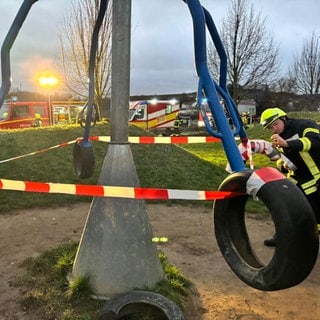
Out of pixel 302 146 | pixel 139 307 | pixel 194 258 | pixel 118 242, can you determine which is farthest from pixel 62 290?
pixel 302 146

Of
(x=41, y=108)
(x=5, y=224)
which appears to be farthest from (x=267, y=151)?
(x=41, y=108)

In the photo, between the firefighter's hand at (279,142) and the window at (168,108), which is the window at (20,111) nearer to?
the window at (168,108)

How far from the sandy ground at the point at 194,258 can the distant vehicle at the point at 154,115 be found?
20270mm

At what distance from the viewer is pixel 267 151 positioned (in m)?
4.32

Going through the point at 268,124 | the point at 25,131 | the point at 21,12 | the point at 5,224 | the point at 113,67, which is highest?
the point at 21,12

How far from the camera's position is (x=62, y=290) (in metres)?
3.82

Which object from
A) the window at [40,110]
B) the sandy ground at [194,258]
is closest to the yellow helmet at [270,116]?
the sandy ground at [194,258]

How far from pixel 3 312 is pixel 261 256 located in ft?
9.79

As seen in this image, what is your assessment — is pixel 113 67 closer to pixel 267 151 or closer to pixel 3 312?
pixel 267 151

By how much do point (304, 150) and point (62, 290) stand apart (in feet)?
9.86

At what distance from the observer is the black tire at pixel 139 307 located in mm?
3186

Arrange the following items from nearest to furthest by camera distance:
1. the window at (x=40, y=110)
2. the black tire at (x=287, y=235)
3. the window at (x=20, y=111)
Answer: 1. the black tire at (x=287, y=235)
2. the window at (x=20, y=111)
3. the window at (x=40, y=110)

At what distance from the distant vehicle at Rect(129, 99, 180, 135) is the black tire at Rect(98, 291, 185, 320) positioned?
2362cm

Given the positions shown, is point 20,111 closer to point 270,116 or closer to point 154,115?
point 154,115
